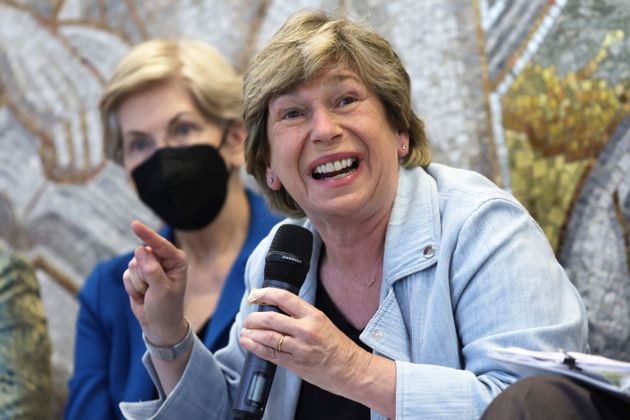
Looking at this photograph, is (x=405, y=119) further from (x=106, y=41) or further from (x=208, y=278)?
(x=106, y=41)

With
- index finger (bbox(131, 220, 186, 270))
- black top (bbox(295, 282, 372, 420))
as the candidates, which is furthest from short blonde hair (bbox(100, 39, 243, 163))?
black top (bbox(295, 282, 372, 420))

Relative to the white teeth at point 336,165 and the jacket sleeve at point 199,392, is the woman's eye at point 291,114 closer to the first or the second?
the white teeth at point 336,165

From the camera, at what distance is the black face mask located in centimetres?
314

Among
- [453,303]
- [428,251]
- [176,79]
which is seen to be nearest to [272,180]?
[428,251]

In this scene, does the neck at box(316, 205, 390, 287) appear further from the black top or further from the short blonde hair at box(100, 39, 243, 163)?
the short blonde hair at box(100, 39, 243, 163)

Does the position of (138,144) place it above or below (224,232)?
above

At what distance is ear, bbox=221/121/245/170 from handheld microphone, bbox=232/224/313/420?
1.29 meters

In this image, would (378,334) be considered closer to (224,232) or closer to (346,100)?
(346,100)

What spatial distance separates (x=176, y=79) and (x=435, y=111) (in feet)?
3.08

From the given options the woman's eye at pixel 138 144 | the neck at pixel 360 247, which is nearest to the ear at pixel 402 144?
the neck at pixel 360 247

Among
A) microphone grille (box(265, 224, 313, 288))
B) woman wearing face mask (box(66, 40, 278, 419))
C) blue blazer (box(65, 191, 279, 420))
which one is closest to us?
microphone grille (box(265, 224, 313, 288))

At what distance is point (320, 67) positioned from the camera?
216 centimetres

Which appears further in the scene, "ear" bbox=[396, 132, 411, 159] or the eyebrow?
the eyebrow

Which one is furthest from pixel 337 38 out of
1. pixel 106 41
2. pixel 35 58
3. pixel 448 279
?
pixel 35 58
